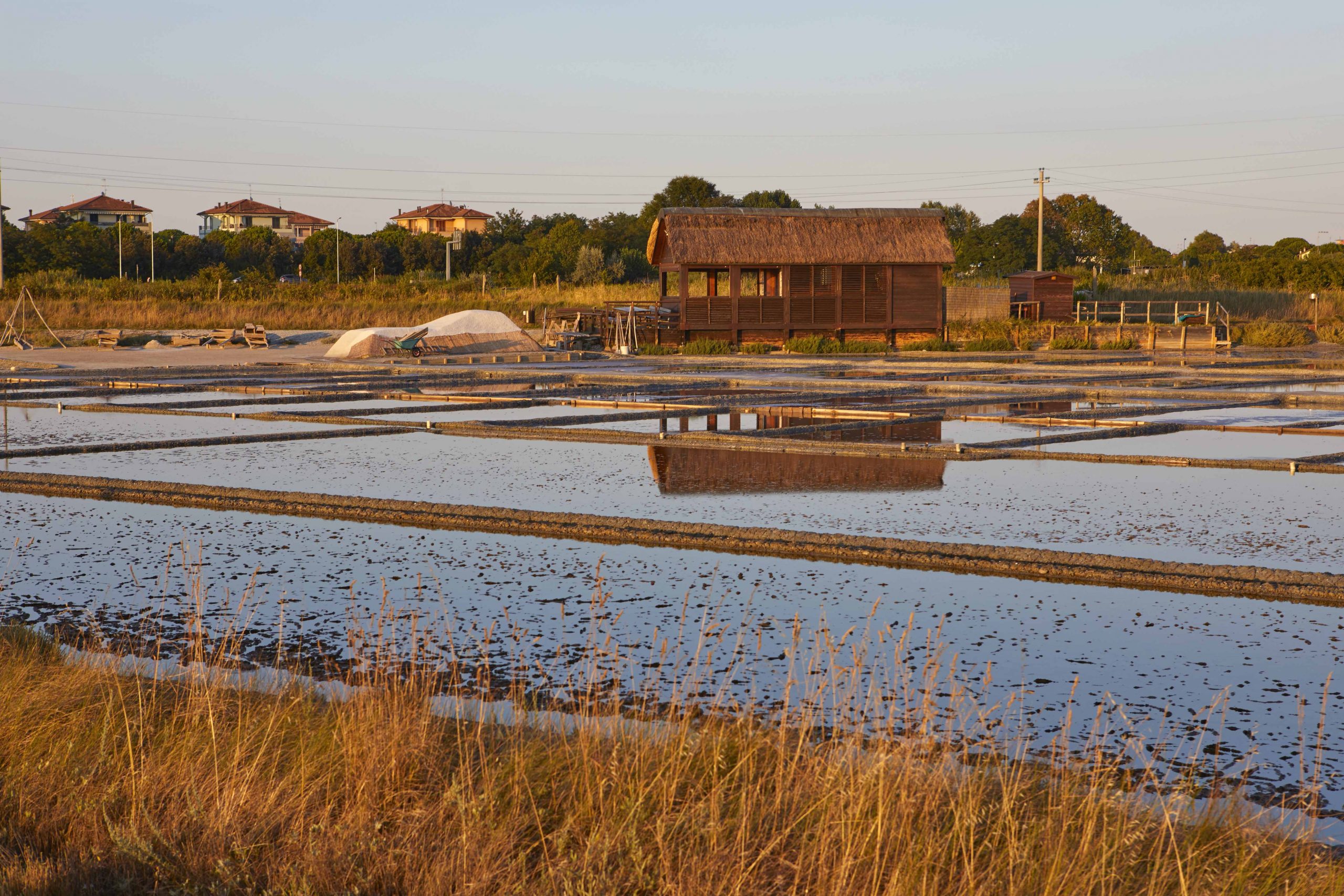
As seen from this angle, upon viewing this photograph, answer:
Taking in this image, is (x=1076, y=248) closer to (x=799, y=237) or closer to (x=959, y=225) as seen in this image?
(x=959, y=225)

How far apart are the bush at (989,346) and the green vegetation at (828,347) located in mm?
2878

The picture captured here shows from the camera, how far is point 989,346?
130 ft

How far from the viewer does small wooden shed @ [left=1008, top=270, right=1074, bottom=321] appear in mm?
46219

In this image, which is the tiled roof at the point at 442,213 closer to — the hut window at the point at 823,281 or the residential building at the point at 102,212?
the residential building at the point at 102,212

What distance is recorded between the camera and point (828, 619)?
20.4 ft

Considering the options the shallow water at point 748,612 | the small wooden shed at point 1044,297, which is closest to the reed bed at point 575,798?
the shallow water at point 748,612

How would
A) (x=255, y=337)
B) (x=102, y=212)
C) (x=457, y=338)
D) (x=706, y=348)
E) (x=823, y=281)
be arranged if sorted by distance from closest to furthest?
(x=457, y=338), (x=706, y=348), (x=823, y=281), (x=255, y=337), (x=102, y=212)

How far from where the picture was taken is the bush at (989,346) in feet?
129

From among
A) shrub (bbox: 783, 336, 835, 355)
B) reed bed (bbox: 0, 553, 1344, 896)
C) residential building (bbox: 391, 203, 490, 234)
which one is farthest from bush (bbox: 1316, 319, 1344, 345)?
residential building (bbox: 391, 203, 490, 234)

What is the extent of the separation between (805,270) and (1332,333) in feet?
62.8

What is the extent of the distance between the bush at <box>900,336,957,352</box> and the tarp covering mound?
10.8m

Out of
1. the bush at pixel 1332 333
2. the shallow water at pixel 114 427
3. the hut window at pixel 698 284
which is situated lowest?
the shallow water at pixel 114 427

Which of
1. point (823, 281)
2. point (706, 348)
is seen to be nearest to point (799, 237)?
point (823, 281)

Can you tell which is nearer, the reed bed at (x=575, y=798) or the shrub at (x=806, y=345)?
the reed bed at (x=575, y=798)
